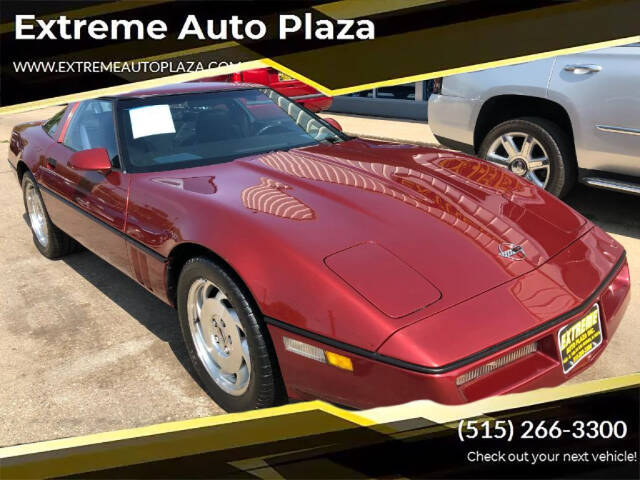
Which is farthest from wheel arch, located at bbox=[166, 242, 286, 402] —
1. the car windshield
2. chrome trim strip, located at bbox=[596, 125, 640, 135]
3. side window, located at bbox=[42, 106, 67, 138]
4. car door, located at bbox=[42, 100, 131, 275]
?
chrome trim strip, located at bbox=[596, 125, 640, 135]

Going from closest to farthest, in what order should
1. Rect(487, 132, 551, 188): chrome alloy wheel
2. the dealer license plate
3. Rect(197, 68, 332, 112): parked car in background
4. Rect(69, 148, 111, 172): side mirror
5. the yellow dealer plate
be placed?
the dealer license plate, Rect(69, 148, 111, 172): side mirror, Rect(487, 132, 551, 188): chrome alloy wheel, Rect(197, 68, 332, 112): parked car in background, the yellow dealer plate

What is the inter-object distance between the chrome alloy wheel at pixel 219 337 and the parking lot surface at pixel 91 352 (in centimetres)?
18

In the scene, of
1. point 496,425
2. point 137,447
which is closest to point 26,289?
point 137,447

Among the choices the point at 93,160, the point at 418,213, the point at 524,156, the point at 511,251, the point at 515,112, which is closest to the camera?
the point at 511,251

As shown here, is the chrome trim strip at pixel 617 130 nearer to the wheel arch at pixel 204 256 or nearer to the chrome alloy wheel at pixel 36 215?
the wheel arch at pixel 204 256

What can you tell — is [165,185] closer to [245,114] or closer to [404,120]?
[245,114]

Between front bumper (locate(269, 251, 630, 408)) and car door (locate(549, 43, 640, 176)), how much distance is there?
2.37 m

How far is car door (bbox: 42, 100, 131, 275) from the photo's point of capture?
9.94 ft

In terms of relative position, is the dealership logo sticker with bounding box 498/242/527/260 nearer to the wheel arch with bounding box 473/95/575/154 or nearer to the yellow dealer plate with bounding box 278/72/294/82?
the wheel arch with bounding box 473/95/575/154

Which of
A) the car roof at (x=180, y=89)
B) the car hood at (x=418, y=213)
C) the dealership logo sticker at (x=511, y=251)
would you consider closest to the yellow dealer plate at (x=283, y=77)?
the car roof at (x=180, y=89)

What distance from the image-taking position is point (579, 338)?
2.07m

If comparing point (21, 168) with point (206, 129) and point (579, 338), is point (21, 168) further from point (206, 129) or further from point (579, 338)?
point (579, 338)

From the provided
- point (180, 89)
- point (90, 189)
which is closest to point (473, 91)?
point (180, 89)

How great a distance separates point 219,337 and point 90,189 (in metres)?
1.39
